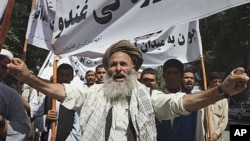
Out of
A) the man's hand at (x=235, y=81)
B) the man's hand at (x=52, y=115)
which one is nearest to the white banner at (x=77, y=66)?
the man's hand at (x=52, y=115)

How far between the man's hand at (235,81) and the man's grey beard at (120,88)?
0.69 metres

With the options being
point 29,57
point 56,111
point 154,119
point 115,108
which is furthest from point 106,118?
point 29,57

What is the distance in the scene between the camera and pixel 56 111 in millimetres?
4531

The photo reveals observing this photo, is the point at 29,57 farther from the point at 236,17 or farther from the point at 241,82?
the point at 241,82

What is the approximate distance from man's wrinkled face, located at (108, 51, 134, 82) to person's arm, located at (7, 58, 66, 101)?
0.39m

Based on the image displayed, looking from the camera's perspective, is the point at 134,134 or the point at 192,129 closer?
the point at 134,134

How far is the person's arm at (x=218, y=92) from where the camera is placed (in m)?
2.69

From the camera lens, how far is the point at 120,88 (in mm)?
3150

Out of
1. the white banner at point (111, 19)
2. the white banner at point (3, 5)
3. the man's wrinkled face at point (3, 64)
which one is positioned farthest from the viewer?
the white banner at point (3, 5)

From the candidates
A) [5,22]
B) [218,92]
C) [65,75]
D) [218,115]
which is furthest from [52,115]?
[218,115]

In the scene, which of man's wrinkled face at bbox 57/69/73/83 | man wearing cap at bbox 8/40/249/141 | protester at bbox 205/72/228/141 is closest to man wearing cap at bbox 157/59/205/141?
man wearing cap at bbox 8/40/249/141

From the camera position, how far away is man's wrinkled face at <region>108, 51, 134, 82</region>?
3.22 metres

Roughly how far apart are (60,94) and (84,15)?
1.05 m

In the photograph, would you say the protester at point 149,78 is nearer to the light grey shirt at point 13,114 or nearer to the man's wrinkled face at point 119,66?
the man's wrinkled face at point 119,66
